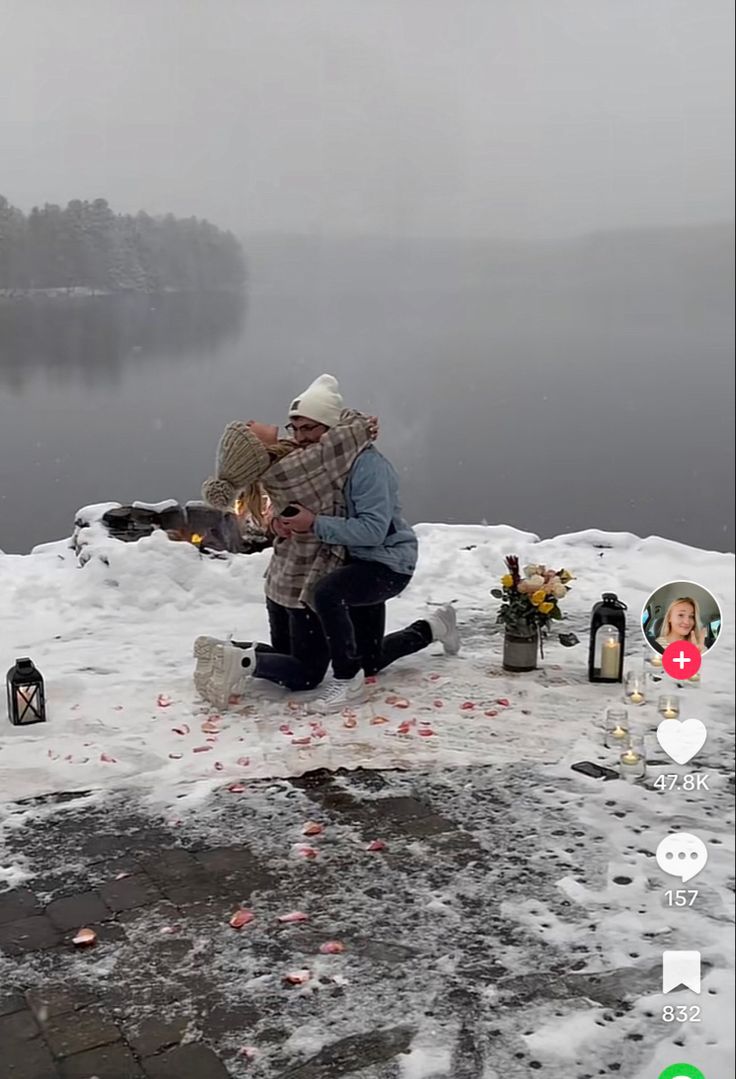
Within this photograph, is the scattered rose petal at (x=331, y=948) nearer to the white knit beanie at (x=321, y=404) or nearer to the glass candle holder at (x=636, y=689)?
the glass candle holder at (x=636, y=689)

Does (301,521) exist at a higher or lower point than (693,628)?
lower

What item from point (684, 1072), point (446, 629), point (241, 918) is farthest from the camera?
point (446, 629)

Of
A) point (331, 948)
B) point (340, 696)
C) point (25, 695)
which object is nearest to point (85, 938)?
point (331, 948)

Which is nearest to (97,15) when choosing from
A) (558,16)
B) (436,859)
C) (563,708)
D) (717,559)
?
(558,16)

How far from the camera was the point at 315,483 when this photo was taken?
2.03 metres

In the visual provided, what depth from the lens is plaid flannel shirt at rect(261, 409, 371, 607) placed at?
2.01 meters

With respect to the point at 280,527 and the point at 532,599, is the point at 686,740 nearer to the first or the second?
the point at 280,527

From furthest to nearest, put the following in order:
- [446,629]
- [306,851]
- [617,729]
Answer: [446,629]
[617,729]
[306,851]

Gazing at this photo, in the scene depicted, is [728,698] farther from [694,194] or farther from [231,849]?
[231,849]

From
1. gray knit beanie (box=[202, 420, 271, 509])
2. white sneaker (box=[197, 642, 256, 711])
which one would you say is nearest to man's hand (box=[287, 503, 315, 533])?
gray knit beanie (box=[202, 420, 271, 509])

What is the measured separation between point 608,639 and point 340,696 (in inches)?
→ 20.9

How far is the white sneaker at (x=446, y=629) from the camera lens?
2.33 meters

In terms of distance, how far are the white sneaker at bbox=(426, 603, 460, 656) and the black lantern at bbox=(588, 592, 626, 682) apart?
1.14 ft

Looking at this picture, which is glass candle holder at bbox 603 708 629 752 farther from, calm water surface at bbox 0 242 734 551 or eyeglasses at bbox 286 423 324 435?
eyeglasses at bbox 286 423 324 435
